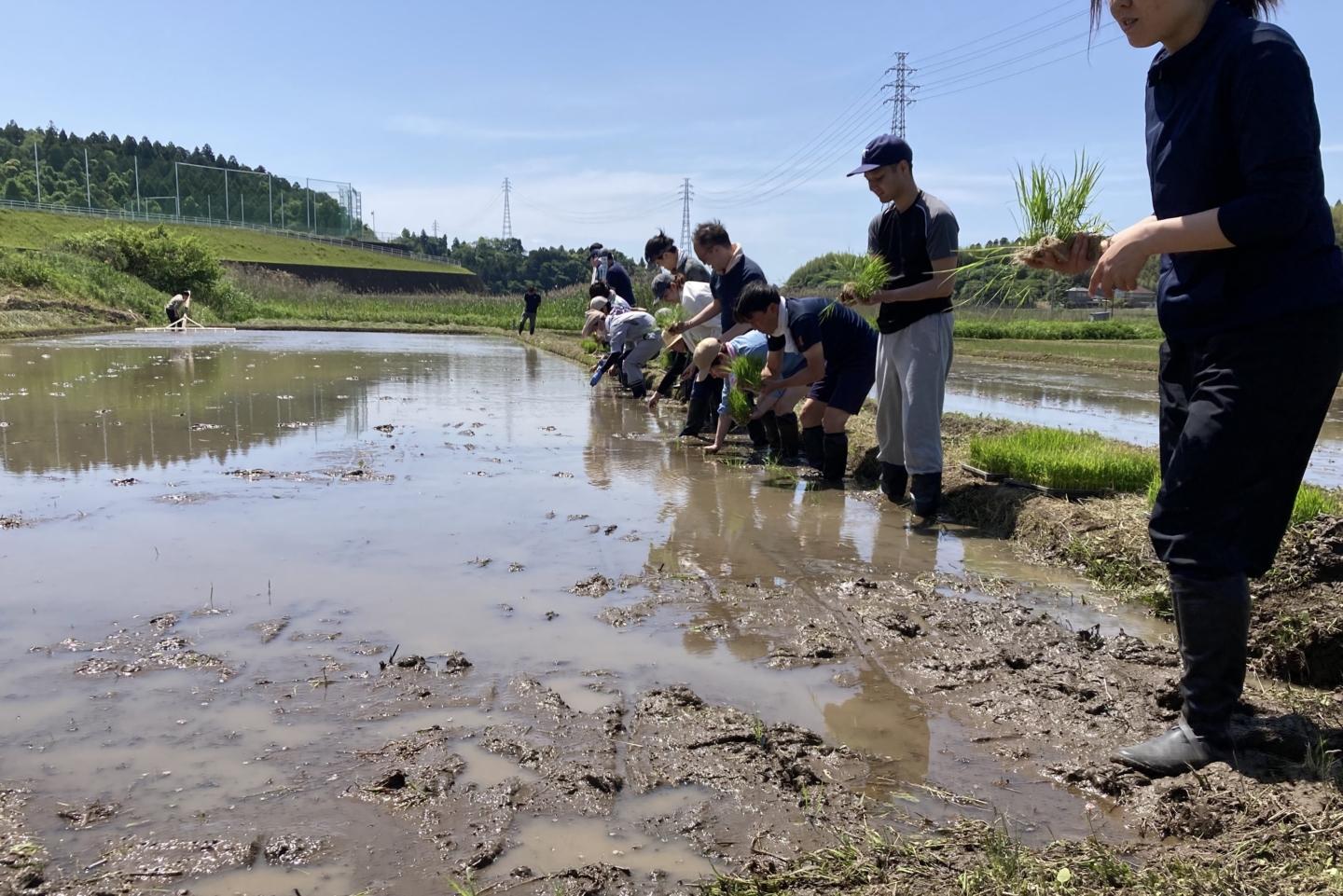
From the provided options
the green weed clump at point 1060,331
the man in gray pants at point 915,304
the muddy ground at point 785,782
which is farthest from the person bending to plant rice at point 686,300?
the green weed clump at point 1060,331

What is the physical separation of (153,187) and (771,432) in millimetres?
92141

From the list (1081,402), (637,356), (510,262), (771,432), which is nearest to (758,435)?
(771,432)

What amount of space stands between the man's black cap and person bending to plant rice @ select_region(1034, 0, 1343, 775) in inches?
104

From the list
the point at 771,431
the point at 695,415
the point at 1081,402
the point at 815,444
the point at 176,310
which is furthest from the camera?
the point at 176,310

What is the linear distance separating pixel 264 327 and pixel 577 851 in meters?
28.2

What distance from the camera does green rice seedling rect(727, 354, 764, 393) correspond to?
696 cm

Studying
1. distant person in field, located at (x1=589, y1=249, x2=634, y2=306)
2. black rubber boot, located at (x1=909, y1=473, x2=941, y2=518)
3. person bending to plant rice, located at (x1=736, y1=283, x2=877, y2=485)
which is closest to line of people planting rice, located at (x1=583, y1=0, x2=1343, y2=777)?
black rubber boot, located at (x1=909, y1=473, x2=941, y2=518)

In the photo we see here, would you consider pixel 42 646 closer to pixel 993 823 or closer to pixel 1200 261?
pixel 993 823

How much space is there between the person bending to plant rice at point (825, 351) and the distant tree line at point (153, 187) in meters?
79.7

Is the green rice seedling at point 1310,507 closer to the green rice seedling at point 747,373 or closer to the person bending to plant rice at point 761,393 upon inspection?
the person bending to plant rice at point 761,393

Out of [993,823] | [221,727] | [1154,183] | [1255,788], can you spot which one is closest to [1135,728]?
[1255,788]

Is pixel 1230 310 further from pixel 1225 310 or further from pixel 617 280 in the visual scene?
pixel 617 280

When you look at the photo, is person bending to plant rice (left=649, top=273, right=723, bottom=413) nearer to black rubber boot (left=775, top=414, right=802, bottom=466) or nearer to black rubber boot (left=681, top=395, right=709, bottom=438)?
black rubber boot (left=681, top=395, right=709, bottom=438)

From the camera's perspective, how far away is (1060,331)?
2920 centimetres
